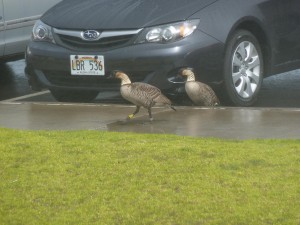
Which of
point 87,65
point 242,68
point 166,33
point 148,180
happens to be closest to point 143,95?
point 166,33

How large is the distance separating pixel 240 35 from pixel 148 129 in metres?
2.04

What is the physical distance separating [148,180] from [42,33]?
13.8 feet

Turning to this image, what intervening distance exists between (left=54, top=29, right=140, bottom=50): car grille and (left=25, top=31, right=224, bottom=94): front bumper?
0.27ft

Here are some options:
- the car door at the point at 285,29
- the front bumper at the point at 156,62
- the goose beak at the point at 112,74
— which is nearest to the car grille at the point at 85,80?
the front bumper at the point at 156,62

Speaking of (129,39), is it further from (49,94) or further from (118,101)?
(49,94)

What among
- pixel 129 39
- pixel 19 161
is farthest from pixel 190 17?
pixel 19 161

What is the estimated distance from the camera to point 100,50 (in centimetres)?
963

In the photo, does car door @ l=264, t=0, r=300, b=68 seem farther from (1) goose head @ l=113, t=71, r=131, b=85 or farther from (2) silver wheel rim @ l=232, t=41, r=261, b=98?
(1) goose head @ l=113, t=71, r=131, b=85

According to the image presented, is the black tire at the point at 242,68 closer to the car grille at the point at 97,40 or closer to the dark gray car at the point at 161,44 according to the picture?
the dark gray car at the point at 161,44

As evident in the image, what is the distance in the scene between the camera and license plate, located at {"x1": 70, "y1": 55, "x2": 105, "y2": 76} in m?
9.60

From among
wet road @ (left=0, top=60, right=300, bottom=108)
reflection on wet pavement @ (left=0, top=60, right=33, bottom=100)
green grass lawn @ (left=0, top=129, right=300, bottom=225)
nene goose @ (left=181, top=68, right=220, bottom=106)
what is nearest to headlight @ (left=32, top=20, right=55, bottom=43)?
wet road @ (left=0, top=60, right=300, bottom=108)

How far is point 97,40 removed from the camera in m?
9.69

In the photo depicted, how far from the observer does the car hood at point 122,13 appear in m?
9.54

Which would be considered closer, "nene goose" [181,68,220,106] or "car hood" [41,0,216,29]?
"nene goose" [181,68,220,106]
